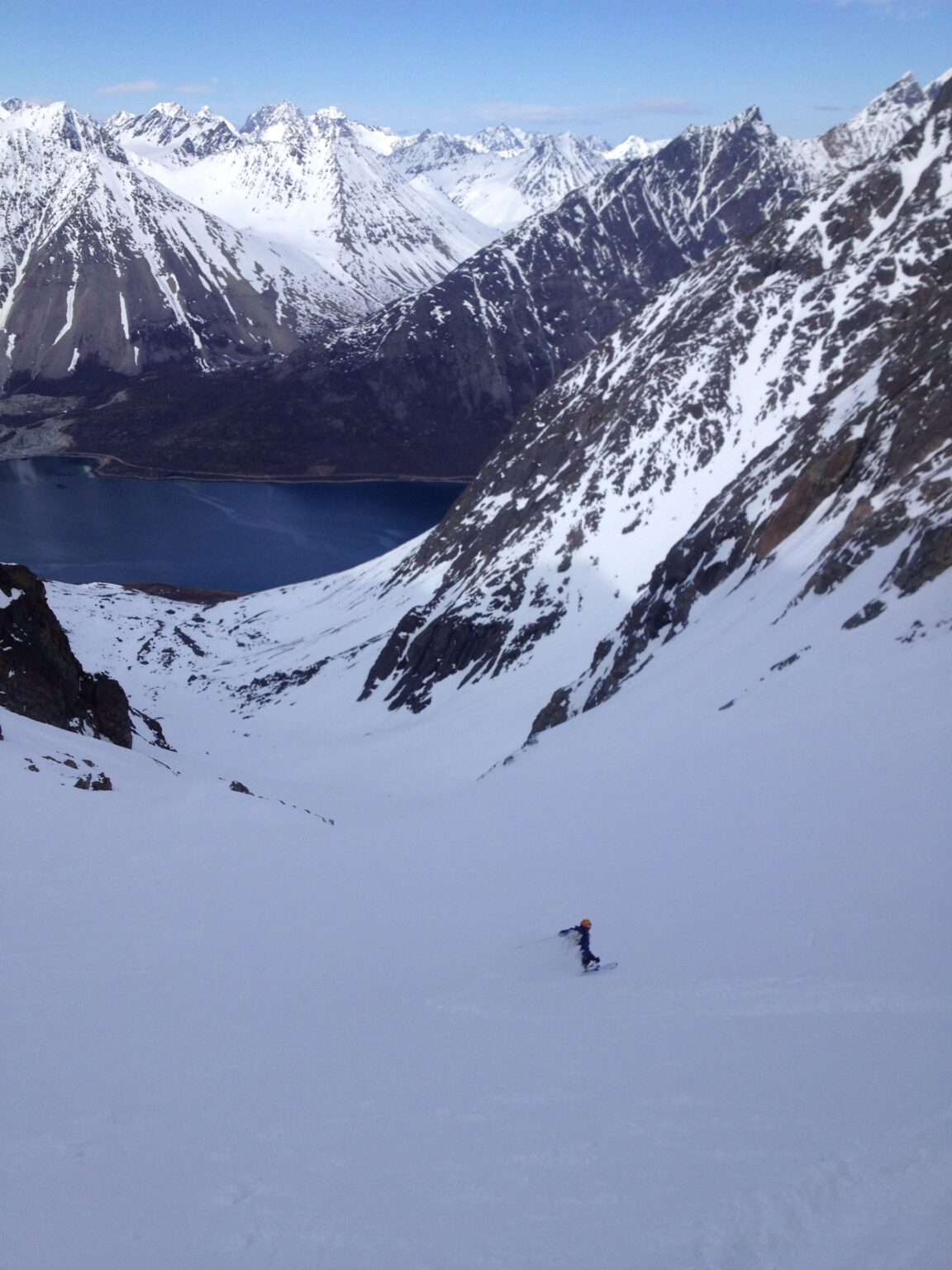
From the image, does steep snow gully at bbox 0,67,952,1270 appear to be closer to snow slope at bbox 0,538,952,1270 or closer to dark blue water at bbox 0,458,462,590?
snow slope at bbox 0,538,952,1270

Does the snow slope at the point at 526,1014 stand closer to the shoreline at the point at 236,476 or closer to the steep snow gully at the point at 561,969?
the steep snow gully at the point at 561,969

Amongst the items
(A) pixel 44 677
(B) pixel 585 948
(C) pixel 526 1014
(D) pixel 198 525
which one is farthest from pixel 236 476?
(C) pixel 526 1014

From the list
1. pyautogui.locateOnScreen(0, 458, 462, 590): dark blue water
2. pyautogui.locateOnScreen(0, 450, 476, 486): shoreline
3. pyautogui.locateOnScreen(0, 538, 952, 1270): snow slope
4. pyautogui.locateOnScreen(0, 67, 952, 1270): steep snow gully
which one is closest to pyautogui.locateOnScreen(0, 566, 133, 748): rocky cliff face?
pyautogui.locateOnScreen(0, 67, 952, 1270): steep snow gully

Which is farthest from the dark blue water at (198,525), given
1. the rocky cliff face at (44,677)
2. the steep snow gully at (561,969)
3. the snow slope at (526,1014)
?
the snow slope at (526,1014)

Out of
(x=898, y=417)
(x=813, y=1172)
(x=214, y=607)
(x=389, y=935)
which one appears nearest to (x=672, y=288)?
(x=214, y=607)

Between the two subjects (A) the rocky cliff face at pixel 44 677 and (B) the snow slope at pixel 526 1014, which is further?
(A) the rocky cliff face at pixel 44 677

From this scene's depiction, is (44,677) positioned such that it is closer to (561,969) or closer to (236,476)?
(561,969)

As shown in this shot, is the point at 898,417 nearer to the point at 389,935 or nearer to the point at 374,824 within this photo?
the point at 374,824
